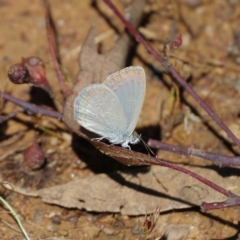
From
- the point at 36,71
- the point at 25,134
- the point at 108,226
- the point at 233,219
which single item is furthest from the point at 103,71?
the point at 233,219

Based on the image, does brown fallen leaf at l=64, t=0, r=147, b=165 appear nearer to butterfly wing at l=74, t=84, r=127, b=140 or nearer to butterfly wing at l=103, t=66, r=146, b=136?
butterfly wing at l=74, t=84, r=127, b=140

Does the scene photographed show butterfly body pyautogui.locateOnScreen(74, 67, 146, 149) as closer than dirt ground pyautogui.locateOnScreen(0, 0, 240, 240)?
Yes

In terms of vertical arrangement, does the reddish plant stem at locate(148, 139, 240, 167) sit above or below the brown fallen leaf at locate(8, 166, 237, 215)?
above

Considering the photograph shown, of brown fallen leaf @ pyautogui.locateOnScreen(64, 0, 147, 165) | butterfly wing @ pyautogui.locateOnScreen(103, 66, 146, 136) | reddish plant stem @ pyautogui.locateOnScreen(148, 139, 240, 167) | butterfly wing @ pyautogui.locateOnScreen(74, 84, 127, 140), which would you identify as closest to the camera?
butterfly wing @ pyautogui.locateOnScreen(103, 66, 146, 136)

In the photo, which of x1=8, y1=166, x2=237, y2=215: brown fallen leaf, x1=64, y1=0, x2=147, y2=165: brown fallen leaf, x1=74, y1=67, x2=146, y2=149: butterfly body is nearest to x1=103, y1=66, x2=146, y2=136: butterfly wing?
x1=74, y1=67, x2=146, y2=149: butterfly body

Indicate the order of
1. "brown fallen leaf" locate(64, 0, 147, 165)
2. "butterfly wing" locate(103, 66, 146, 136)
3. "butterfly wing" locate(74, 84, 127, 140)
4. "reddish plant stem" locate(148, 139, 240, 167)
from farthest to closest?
"brown fallen leaf" locate(64, 0, 147, 165), "reddish plant stem" locate(148, 139, 240, 167), "butterfly wing" locate(74, 84, 127, 140), "butterfly wing" locate(103, 66, 146, 136)

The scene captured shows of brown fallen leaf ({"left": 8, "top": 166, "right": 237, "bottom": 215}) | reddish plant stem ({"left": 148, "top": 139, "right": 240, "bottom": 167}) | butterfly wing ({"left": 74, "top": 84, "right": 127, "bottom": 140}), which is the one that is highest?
butterfly wing ({"left": 74, "top": 84, "right": 127, "bottom": 140})

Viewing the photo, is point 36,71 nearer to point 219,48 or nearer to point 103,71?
point 103,71
